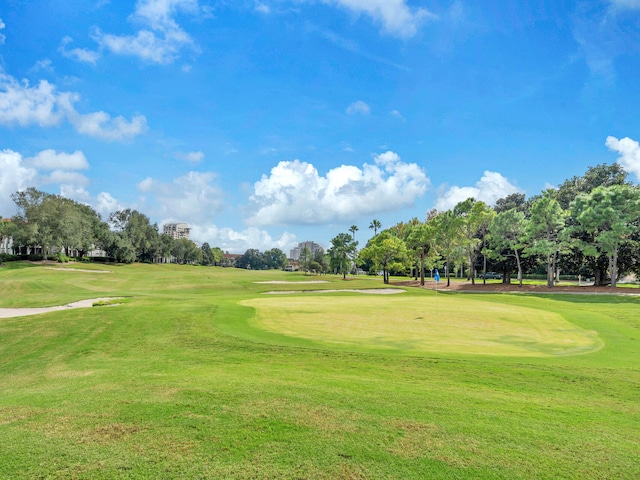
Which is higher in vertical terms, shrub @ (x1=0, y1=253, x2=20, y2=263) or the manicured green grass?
shrub @ (x1=0, y1=253, x2=20, y2=263)

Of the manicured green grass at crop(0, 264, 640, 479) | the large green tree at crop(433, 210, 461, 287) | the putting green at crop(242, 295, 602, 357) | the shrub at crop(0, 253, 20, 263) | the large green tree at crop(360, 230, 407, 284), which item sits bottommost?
the putting green at crop(242, 295, 602, 357)

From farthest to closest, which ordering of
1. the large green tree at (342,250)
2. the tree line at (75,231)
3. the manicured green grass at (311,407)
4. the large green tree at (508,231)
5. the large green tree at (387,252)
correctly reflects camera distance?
the large green tree at (342,250)
the tree line at (75,231)
the large green tree at (387,252)
the large green tree at (508,231)
the manicured green grass at (311,407)

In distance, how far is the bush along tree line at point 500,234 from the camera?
4828 centimetres

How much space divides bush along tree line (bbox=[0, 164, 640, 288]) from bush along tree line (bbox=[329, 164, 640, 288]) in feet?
0.43

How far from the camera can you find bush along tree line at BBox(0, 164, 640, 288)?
158 ft

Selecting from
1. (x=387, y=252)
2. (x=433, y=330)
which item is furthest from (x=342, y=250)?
(x=433, y=330)

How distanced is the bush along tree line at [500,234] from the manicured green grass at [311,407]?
1643 inches

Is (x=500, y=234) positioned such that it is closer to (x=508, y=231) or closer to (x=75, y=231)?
(x=508, y=231)

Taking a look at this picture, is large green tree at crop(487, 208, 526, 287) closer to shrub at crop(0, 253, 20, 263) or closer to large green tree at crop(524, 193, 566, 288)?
large green tree at crop(524, 193, 566, 288)

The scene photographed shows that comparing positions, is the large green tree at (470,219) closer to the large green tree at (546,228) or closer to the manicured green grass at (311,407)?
the large green tree at (546,228)

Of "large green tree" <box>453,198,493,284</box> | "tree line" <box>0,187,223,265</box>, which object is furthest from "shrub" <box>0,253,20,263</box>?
"large green tree" <box>453,198,493,284</box>

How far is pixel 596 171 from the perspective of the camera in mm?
68312

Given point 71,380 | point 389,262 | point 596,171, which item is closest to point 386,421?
point 71,380

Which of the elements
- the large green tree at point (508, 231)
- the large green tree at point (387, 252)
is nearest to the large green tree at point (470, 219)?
the large green tree at point (508, 231)
